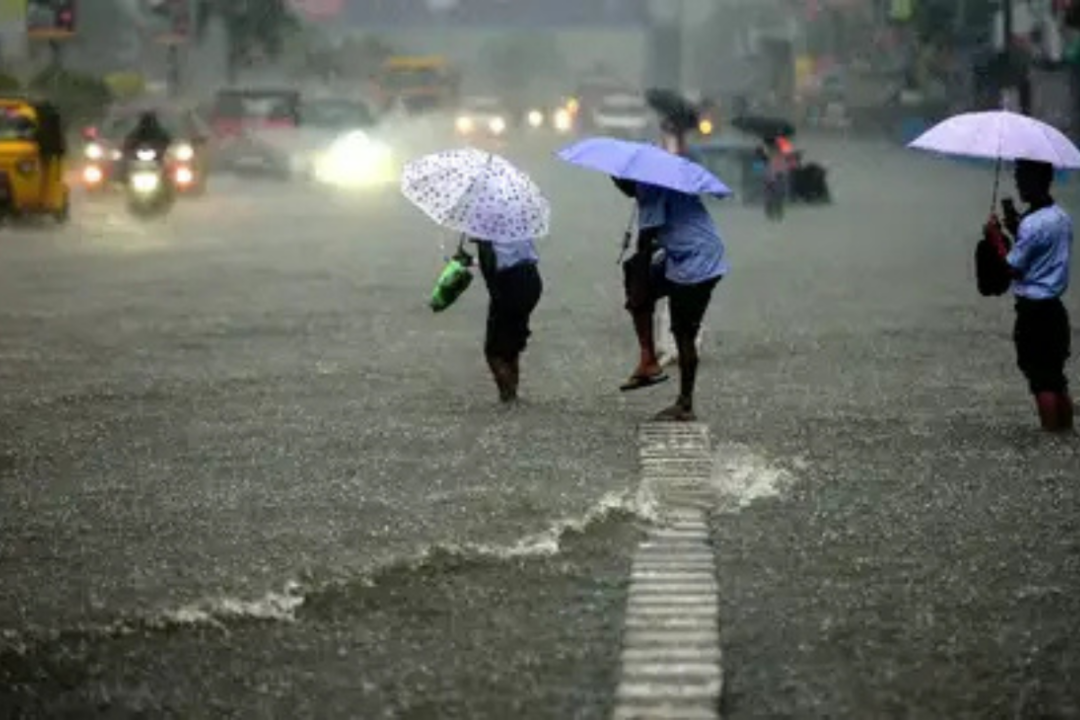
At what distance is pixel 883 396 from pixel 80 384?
4.72m

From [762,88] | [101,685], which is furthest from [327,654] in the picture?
[762,88]

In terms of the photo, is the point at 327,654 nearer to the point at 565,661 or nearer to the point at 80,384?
the point at 565,661

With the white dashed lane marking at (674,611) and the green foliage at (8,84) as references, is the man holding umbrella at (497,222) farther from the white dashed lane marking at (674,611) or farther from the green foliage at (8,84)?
the green foliage at (8,84)

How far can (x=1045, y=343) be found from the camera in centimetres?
988

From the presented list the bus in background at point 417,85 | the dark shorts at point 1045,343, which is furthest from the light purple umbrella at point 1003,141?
the bus in background at point 417,85

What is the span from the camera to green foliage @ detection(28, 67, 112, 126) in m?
46.8

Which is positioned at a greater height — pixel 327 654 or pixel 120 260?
pixel 327 654

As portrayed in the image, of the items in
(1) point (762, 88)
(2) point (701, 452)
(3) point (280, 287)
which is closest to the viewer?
(2) point (701, 452)

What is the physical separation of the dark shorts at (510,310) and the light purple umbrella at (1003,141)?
231 cm

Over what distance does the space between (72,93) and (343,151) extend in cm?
1165

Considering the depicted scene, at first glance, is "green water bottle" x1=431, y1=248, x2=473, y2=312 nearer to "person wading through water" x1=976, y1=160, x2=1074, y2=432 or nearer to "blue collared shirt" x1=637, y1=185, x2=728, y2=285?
"blue collared shirt" x1=637, y1=185, x2=728, y2=285

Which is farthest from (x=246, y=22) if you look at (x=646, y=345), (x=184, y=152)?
(x=646, y=345)

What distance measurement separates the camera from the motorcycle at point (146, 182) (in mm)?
27281

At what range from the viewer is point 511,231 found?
10.8 m
